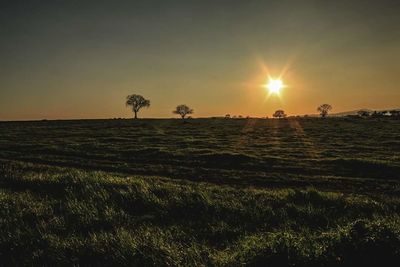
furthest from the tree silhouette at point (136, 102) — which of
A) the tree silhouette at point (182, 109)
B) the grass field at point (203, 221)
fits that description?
the grass field at point (203, 221)

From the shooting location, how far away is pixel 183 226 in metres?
10.8

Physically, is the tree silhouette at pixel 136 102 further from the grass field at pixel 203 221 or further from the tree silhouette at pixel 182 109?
the grass field at pixel 203 221

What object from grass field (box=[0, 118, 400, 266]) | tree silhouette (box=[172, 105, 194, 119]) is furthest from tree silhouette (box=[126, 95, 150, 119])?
grass field (box=[0, 118, 400, 266])

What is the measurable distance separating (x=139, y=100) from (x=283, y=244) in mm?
154290

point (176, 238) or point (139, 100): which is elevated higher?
point (139, 100)

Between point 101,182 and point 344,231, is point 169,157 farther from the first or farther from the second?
point 344,231

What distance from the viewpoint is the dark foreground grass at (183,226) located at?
746cm

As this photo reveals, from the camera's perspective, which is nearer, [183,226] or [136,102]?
[183,226]

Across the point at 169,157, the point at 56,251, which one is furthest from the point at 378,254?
the point at 169,157

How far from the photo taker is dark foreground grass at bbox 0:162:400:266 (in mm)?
7457

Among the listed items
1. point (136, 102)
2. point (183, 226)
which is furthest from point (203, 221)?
point (136, 102)

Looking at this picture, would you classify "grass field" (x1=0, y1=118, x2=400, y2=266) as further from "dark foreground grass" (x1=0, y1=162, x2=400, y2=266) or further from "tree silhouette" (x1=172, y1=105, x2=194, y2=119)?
"tree silhouette" (x1=172, y1=105, x2=194, y2=119)

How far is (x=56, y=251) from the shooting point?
8594 mm

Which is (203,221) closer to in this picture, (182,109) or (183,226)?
(183,226)
